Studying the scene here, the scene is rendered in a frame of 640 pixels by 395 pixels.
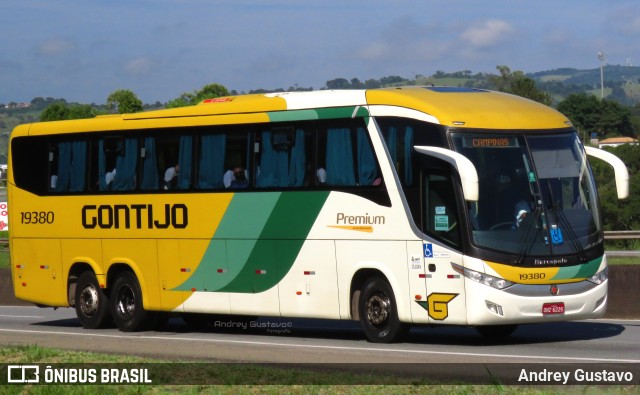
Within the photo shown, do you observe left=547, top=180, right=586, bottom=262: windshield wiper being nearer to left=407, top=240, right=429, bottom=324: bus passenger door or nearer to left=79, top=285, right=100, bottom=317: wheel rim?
left=407, top=240, right=429, bottom=324: bus passenger door

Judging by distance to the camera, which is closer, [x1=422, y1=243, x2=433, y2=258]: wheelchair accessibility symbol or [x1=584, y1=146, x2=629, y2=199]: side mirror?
[x1=422, y1=243, x2=433, y2=258]: wheelchair accessibility symbol

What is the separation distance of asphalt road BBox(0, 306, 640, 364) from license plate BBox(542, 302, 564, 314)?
0.46 m

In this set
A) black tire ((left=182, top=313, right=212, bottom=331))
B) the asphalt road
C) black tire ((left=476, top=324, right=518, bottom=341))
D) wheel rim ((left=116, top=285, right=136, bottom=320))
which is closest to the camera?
the asphalt road

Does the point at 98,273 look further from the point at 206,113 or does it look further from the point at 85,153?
the point at 206,113

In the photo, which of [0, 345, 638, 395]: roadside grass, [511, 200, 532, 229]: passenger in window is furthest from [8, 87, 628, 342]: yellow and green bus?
[0, 345, 638, 395]: roadside grass

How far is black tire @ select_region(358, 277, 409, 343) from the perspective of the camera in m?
18.2

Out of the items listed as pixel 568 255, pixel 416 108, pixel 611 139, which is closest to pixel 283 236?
pixel 416 108

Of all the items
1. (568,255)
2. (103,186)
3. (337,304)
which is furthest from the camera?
(103,186)

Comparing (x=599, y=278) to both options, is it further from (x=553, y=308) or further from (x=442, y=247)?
(x=442, y=247)

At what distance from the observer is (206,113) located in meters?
21.3

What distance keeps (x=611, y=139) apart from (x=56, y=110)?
8961 centimetres

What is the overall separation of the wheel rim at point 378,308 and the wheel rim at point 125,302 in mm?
5586

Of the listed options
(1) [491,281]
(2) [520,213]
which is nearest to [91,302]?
(1) [491,281]

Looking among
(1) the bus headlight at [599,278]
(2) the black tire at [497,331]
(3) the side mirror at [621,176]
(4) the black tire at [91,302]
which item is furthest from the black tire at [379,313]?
(4) the black tire at [91,302]
